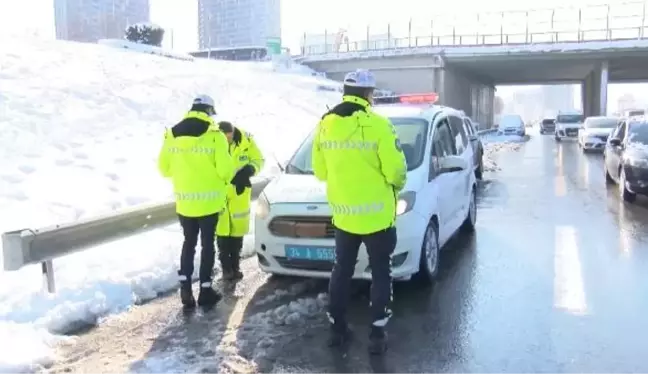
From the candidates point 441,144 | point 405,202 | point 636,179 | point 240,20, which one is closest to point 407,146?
point 441,144

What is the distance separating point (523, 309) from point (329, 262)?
1.76 meters

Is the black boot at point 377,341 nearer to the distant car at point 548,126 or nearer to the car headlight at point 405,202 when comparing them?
Answer: the car headlight at point 405,202

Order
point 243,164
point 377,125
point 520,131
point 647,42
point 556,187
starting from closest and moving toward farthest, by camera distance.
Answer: point 377,125
point 243,164
point 556,187
point 647,42
point 520,131

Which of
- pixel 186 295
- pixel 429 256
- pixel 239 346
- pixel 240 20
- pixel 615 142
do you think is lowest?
pixel 239 346

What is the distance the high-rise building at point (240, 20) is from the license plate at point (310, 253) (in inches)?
2062

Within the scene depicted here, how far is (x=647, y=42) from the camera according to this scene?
35375mm

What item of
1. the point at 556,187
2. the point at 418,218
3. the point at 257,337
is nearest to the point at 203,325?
the point at 257,337

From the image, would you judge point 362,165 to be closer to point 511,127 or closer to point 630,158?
point 630,158

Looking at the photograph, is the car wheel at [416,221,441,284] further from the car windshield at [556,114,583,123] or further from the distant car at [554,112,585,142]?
the car windshield at [556,114,583,123]

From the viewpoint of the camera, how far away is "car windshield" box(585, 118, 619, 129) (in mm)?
27727

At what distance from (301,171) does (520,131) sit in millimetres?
36308

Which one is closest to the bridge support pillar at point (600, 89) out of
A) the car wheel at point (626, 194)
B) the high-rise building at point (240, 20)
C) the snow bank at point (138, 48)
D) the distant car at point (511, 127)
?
the distant car at point (511, 127)

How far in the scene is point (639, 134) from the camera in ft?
41.5

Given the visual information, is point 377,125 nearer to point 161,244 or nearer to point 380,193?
point 380,193
